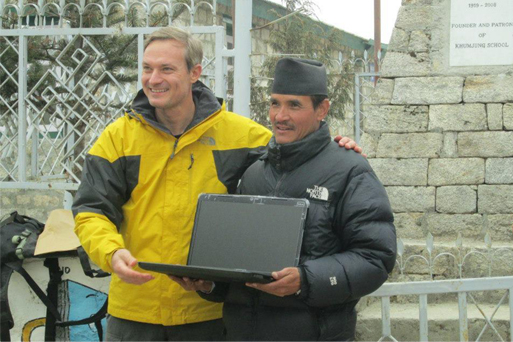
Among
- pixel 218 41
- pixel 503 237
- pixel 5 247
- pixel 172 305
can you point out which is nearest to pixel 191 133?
pixel 172 305

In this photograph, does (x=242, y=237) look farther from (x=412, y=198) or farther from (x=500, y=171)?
(x=500, y=171)

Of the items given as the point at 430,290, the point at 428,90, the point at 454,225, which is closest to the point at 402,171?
the point at 454,225

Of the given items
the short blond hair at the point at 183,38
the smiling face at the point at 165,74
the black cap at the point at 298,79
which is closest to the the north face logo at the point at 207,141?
the smiling face at the point at 165,74

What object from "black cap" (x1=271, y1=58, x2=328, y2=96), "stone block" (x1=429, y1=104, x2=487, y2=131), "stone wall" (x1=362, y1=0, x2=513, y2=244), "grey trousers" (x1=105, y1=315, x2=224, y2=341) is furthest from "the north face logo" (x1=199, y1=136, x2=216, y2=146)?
"stone block" (x1=429, y1=104, x2=487, y2=131)

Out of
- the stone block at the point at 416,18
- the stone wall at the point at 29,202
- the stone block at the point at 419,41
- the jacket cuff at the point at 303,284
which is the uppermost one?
the stone block at the point at 416,18

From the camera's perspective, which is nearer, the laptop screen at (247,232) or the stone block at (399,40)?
the laptop screen at (247,232)

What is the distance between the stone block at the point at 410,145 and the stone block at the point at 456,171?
0.10 m

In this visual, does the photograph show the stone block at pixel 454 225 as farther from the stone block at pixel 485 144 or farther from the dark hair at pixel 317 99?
the dark hair at pixel 317 99

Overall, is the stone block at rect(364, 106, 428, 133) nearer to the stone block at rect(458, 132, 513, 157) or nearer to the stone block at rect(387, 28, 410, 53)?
the stone block at rect(458, 132, 513, 157)

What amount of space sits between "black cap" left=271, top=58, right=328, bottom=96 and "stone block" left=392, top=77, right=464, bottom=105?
141 inches

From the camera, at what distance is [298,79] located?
238 cm

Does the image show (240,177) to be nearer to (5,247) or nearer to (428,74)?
(5,247)

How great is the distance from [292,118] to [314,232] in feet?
1.40

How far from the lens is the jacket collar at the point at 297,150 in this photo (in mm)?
2336
